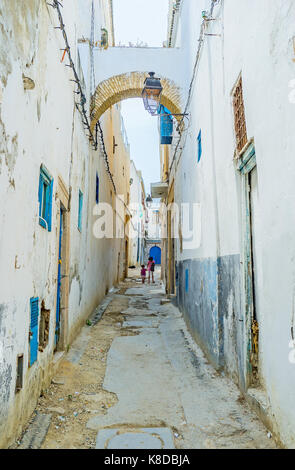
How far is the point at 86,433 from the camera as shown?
310 centimetres

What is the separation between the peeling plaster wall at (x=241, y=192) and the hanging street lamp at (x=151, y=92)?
3.06ft

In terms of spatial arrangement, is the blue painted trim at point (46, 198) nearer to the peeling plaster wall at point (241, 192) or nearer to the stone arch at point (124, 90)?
the peeling plaster wall at point (241, 192)

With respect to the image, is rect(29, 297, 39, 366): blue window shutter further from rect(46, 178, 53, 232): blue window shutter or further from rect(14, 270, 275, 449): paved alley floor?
rect(46, 178, 53, 232): blue window shutter

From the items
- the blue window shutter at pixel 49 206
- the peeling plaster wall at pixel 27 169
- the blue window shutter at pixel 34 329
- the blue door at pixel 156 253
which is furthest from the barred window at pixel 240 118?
the blue door at pixel 156 253

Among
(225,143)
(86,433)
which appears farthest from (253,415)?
(225,143)

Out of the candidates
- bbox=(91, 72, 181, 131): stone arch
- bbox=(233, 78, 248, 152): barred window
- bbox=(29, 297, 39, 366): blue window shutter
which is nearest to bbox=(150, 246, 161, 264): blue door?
bbox=(91, 72, 181, 131): stone arch

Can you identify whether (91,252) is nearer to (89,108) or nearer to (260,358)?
(89,108)

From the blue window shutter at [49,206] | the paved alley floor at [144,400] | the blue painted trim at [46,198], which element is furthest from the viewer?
the blue window shutter at [49,206]

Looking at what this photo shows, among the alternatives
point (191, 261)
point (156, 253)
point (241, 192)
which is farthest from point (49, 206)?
point (156, 253)

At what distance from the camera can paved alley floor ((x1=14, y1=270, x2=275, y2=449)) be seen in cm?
296

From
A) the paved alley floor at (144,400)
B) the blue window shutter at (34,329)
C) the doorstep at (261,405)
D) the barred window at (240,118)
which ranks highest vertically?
the barred window at (240,118)

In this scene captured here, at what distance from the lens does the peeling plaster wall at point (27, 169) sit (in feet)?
8.15

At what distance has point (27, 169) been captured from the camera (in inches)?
118

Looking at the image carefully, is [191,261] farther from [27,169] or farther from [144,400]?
[27,169]
